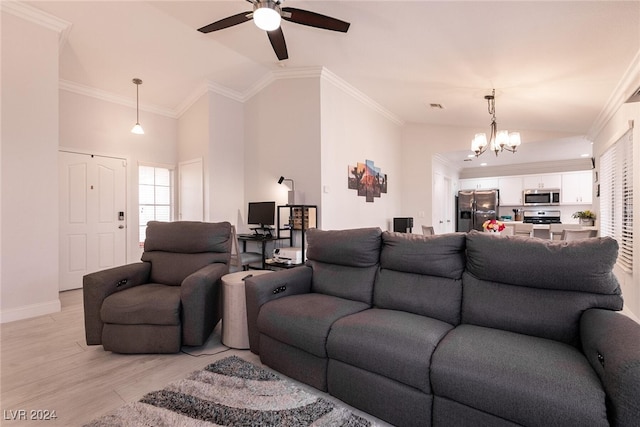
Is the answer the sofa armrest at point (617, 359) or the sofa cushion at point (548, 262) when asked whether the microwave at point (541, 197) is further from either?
the sofa armrest at point (617, 359)

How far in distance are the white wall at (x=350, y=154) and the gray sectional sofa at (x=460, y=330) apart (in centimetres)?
224

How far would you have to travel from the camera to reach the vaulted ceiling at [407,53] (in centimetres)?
247

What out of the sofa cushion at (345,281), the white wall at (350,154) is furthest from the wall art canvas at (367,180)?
the sofa cushion at (345,281)

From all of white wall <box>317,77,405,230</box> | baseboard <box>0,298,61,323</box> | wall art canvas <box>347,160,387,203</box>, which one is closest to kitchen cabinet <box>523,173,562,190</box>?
white wall <box>317,77,405,230</box>

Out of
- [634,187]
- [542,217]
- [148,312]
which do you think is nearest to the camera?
[148,312]

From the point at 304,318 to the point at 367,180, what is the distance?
3835mm

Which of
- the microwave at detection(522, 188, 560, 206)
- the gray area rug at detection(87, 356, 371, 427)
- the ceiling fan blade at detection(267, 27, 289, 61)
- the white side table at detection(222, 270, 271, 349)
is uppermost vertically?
the ceiling fan blade at detection(267, 27, 289, 61)

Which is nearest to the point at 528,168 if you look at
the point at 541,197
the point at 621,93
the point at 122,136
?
the point at 541,197

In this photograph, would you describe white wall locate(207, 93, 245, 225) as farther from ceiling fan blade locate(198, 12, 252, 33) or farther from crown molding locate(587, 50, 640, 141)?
crown molding locate(587, 50, 640, 141)

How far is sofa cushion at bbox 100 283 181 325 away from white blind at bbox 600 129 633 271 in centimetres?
457

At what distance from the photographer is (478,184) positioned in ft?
28.3

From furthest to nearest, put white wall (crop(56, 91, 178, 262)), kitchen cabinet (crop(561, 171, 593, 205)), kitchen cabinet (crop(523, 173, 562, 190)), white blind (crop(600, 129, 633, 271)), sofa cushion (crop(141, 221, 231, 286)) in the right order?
kitchen cabinet (crop(523, 173, 562, 190))
kitchen cabinet (crop(561, 171, 593, 205))
white wall (crop(56, 91, 178, 262))
white blind (crop(600, 129, 633, 271))
sofa cushion (crop(141, 221, 231, 286))

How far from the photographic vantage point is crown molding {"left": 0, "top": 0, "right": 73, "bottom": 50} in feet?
10.3

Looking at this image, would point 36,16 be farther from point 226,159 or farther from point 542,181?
point 542,181
